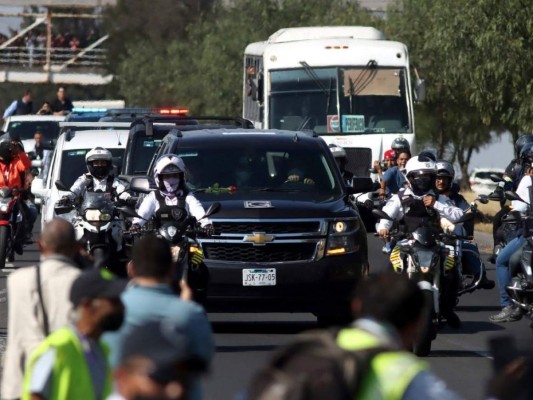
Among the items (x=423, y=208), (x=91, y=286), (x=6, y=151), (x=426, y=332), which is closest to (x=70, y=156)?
(x=6, y=151)

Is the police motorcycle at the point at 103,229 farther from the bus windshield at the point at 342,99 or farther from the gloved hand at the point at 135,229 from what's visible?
the bus windshield at the point at 342,99

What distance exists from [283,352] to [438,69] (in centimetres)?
4065

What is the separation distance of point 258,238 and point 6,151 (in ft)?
23.7

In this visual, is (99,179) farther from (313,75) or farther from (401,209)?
(313,75)

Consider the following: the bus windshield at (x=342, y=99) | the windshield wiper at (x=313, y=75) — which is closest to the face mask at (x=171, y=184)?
the bus windshield at (x=342, y=99)

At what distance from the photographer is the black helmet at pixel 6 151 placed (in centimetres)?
2145

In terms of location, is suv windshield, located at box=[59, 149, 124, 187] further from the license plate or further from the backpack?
the backpack

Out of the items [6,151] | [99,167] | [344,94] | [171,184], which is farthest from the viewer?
[344,94]

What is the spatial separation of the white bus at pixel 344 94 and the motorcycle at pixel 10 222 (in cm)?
989

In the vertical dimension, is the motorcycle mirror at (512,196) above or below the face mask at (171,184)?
below

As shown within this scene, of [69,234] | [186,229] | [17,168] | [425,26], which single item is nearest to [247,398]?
[69,234]

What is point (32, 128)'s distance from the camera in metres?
40.6

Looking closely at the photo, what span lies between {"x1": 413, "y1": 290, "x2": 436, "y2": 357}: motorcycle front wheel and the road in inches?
4.3

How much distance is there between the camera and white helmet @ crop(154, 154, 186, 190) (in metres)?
14.5
